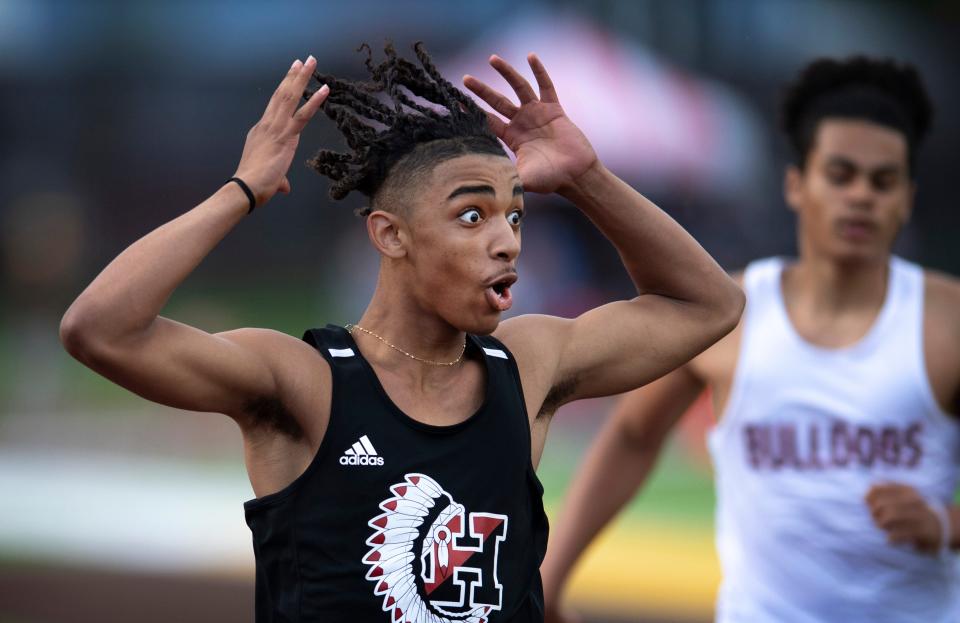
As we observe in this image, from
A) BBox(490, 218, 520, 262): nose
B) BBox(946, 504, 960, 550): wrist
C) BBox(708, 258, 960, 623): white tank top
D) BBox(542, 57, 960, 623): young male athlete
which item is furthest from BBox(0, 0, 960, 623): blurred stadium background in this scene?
BBox(490, 218, 520, 262): nose

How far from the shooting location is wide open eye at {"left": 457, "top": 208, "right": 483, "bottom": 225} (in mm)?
3393

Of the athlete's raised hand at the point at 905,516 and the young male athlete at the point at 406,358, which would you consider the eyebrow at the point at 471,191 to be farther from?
the athlete's raised hand at the point at 905,516

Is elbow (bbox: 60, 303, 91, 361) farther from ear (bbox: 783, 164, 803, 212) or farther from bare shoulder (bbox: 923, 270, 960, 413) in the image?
ear (bbox: 783, 164, 803, 212)

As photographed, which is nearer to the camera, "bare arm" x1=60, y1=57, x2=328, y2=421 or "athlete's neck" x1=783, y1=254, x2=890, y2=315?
"bare arm" x1=60, y1=57, x2=328, y2=421

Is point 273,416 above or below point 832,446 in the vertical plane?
below

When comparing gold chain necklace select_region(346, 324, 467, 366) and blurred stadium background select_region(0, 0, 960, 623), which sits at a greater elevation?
blurred stadium background select_region(0, 0, 960, 623)

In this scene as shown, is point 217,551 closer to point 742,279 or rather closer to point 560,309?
point 742,279

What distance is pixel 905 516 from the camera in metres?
4.78

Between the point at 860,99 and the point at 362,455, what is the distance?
316cm

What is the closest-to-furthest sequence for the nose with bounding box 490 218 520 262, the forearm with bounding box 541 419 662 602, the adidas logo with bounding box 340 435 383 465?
the adidas logo with bounding box 340 435 383 465
the nose with bounding box 490 218 520 262
the forearm with bounding box 541 419 662 602

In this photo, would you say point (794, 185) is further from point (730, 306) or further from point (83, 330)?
point (83, 330)

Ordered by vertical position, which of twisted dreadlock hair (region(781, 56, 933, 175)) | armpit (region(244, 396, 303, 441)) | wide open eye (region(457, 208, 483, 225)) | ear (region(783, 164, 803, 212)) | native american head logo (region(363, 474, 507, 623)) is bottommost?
native american head logo (region(363, 474, 507, 623))

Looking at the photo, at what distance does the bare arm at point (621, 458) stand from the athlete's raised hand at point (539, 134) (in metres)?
1.85

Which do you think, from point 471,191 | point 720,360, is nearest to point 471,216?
point 471,191
